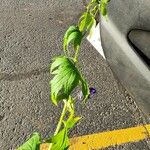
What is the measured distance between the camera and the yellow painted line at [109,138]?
9.06 ft

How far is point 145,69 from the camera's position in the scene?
7.18 feet

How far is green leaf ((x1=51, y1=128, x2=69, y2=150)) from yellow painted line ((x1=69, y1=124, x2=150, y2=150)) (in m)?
1.88

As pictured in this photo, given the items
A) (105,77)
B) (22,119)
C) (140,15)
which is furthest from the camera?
(105,77)

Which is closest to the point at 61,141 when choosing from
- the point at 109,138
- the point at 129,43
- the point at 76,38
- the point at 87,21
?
the point at 76,38

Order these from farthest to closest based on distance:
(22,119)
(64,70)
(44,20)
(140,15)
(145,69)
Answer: (44,20)
(22,119)
(145,69)
(140,15)
(64,70)

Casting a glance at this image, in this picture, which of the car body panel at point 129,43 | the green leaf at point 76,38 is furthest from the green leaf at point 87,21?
the car body panel at point 129,43

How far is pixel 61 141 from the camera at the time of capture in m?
0.89

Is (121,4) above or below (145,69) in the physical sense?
above

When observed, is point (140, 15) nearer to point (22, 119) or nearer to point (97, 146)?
point (97, 146)

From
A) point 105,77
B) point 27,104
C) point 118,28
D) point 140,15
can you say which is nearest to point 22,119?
point 27,104

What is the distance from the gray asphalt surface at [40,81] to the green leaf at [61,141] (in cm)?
190

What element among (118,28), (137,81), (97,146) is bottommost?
(97,146)

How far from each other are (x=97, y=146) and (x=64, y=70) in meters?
1.90

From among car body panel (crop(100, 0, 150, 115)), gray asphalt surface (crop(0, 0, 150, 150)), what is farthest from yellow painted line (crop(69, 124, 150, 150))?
car body panel (crop(100, 0, 150, 115))
